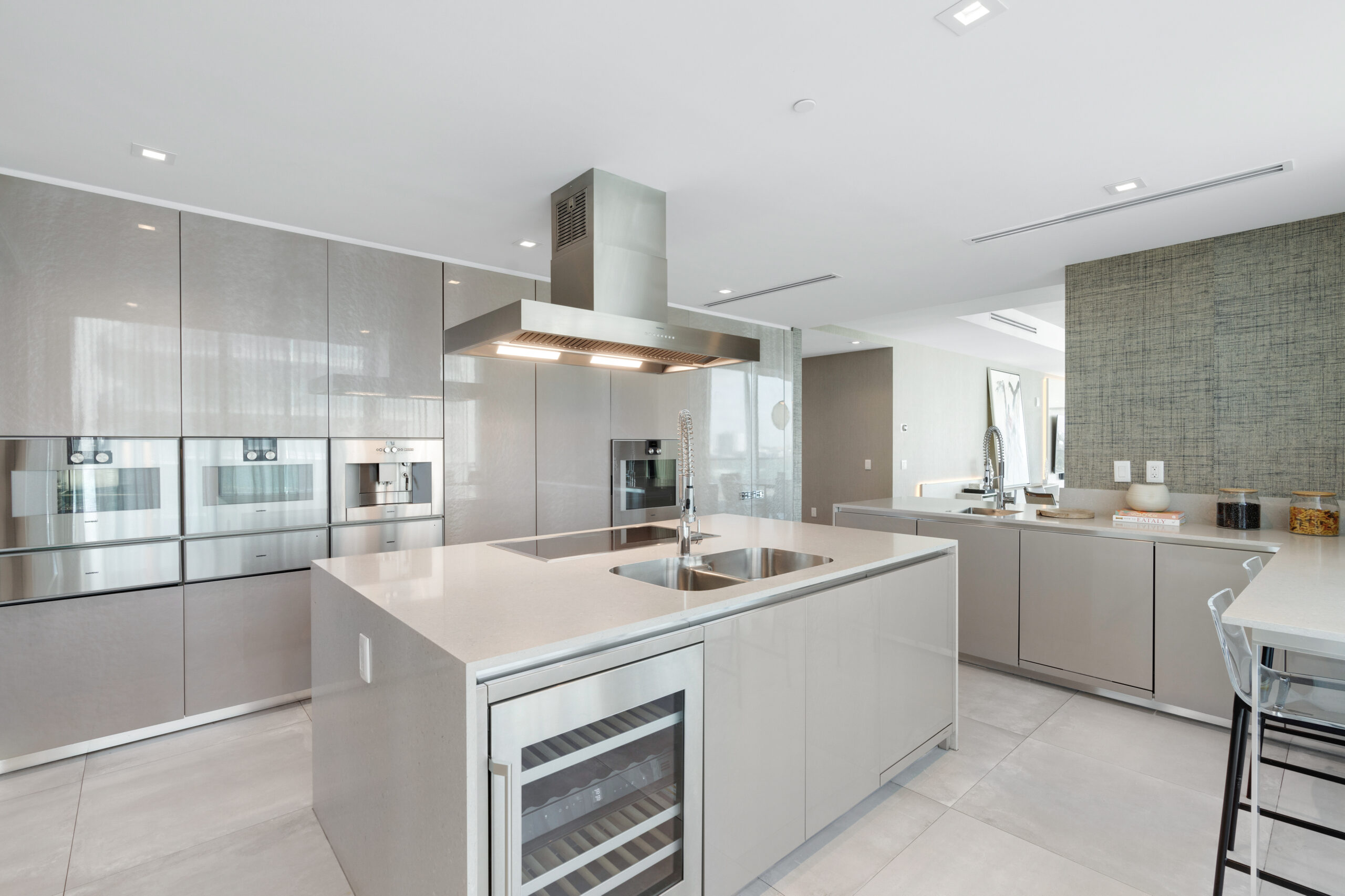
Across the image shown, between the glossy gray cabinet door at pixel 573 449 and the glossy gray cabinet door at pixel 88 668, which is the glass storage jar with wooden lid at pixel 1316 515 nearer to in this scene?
the glossy gray cabinet door at pixel 573 449

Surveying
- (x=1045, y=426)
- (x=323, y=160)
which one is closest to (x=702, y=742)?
(x=323, y=160)

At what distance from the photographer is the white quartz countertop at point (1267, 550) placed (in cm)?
133

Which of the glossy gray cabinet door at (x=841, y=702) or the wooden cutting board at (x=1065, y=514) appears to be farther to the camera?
the wooden cutting board at (x=1065, y=514)

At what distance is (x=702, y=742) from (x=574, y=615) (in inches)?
17.8

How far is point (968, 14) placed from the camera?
1.52 metres

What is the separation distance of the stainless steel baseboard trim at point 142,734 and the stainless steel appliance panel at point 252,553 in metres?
0.61

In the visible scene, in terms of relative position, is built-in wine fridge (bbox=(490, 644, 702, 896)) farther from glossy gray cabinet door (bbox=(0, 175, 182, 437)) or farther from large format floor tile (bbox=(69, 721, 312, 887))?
glossy gray cabinet door (bbox=(0, 175, 182, 437))

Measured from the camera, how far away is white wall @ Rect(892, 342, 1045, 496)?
726 centimetres

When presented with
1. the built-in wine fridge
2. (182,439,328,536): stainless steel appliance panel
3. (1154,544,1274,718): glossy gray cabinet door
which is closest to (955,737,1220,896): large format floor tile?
(1154,544,1274,718): glossy gray cabinet door

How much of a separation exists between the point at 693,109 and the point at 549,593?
5.04 ft

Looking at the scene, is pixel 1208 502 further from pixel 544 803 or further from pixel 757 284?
pixel 544 803

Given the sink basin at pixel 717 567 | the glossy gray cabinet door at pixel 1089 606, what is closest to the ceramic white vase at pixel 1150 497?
the glossy gray cabinet door at pixel 1089 606

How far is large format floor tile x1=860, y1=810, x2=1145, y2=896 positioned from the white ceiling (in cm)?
229

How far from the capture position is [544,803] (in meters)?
1.30
